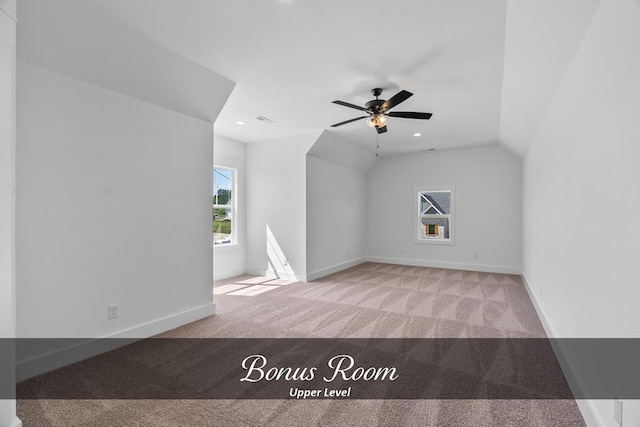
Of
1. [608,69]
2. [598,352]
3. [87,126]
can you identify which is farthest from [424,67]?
[87,126]

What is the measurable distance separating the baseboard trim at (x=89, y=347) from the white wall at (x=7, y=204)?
2.75ft

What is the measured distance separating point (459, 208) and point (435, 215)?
56 centimetres

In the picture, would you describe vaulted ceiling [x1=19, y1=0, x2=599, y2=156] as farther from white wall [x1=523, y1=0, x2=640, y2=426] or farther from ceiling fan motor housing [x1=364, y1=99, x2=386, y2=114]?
white wall [x1=523, y1=0, x2=640, y2=426]

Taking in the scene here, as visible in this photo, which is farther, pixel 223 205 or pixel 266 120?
pixel 223 205

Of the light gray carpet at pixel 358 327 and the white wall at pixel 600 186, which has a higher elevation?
the white wall at pixel 600 186

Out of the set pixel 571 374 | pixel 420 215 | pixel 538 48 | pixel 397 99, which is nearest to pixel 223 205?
pixel 397 99

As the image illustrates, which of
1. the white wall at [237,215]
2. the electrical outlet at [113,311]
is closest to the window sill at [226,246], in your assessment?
the white wall at [237,215]

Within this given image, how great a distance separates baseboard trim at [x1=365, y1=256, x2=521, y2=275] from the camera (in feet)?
20.7

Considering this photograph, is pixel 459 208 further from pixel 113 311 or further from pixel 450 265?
pixel 113 311

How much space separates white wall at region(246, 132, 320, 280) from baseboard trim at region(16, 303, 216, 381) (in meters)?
2.39

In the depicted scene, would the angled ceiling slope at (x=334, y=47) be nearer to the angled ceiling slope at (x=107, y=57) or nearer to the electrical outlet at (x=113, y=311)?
the angled ceiling slope at (x=107, y=57)

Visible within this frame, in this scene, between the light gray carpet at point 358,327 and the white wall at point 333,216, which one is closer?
the light gray carpet at point 358,327

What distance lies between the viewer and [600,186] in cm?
172

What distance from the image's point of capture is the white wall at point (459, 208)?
6285mm
